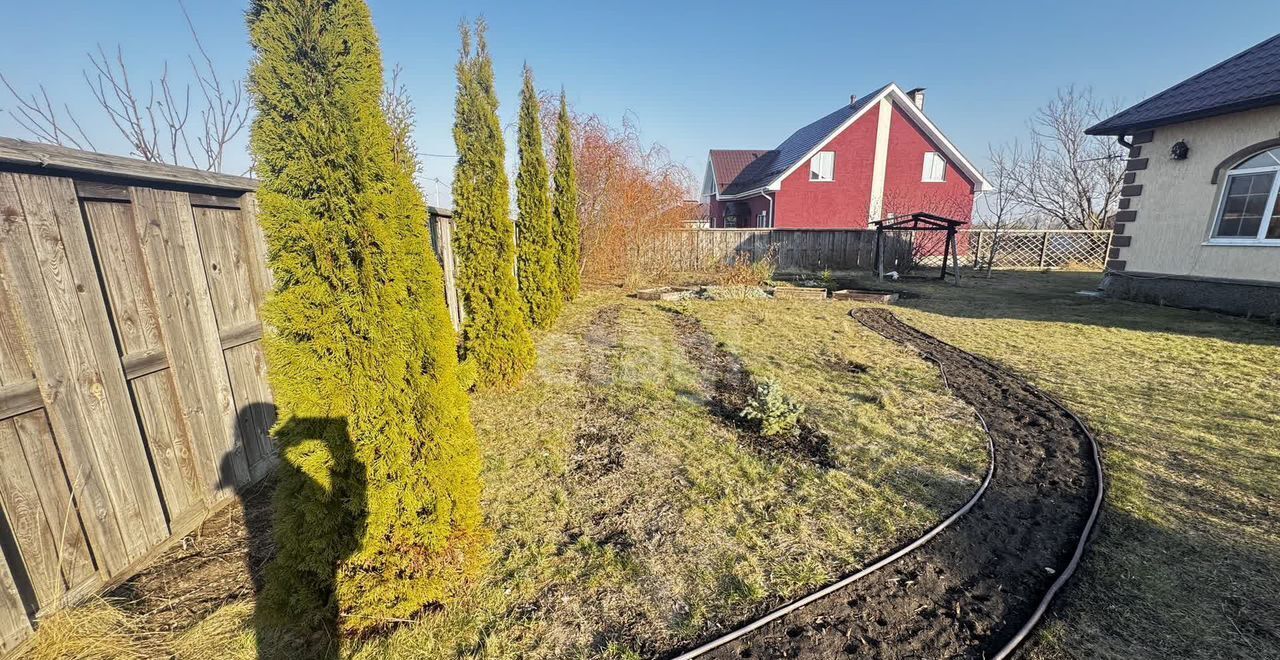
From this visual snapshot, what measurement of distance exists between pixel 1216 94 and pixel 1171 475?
9.67 metres

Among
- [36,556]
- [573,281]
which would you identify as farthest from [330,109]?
[573,281]

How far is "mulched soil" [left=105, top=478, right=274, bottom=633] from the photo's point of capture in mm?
2061

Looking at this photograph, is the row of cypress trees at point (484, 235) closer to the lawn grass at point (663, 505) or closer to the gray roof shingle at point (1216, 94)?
the lawn grass at point (663, 505)

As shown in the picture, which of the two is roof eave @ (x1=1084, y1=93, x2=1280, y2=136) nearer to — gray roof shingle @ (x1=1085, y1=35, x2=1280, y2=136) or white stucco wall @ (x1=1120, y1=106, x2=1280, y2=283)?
gray roof shingle @ (x1=1085, y1=35, x2=1280, y2=136)

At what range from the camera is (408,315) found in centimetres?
200

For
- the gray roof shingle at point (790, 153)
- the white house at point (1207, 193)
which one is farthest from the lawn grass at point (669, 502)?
the gray roof shingle at point (790, 153)

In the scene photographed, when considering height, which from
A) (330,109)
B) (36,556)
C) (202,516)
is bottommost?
(202,516)

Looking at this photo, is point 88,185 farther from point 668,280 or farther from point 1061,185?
point 1061,185

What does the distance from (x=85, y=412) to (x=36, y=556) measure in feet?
1.86

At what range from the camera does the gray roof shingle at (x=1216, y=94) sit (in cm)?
748

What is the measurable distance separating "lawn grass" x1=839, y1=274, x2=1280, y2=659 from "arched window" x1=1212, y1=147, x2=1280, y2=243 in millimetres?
1489

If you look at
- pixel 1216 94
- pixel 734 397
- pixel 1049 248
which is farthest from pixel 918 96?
pixel 734 397

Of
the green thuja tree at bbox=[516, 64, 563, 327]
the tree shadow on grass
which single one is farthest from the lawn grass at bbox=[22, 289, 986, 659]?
the green thuja tree at bbox=[516, 64, 563, 327]

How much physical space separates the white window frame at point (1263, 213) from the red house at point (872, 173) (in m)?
11.6
